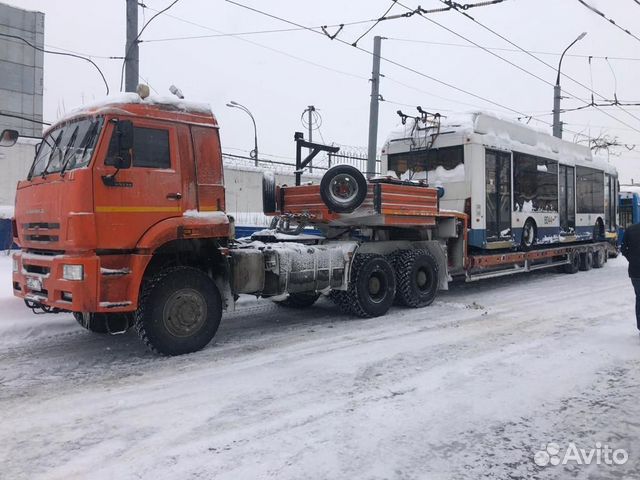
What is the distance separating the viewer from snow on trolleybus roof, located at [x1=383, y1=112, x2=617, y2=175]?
10922 millimetres

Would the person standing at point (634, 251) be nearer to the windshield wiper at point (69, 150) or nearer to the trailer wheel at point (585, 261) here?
the windshield wiper at point (69, 150)

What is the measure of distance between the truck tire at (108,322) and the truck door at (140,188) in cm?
107

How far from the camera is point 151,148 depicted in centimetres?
606

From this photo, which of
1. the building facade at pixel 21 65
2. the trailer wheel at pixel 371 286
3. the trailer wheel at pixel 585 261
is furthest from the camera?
the building facade at pixel 21 65

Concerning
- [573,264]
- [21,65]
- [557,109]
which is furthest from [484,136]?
[21,65]

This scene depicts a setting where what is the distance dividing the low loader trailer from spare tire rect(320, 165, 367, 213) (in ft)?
0.05

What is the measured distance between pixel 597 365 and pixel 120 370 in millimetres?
5109

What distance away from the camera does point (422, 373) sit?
5500 mm

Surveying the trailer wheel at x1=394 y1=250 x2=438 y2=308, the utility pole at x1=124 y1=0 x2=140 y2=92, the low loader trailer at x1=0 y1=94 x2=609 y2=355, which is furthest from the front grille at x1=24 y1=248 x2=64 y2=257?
the trailer wheel at x1=394 y1=250 x2=438 y2=308

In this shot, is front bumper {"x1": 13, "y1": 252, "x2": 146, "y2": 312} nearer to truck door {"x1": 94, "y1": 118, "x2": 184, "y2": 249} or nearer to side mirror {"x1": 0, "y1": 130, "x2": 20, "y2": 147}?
truck door {"x1": 94, "y1": 118, "x2": 184, "y2": 249}

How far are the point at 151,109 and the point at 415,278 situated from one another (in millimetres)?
5296

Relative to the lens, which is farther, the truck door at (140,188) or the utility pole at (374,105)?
the utility pole at (374,105)

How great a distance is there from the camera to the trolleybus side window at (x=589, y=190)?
14.9 m

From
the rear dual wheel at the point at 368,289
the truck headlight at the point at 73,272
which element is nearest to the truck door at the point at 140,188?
the truck headlight at the point at 73,272
